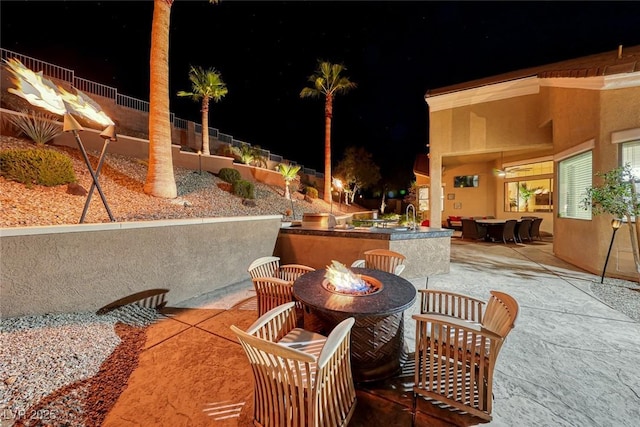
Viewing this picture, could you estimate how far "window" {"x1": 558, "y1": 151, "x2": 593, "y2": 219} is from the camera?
5.79m

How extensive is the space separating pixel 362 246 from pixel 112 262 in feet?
13.0

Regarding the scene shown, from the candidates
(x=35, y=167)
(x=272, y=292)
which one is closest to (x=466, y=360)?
(x=272, y=292)

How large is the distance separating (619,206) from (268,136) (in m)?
28.4

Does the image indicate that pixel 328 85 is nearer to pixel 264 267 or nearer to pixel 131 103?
pixel 131 103

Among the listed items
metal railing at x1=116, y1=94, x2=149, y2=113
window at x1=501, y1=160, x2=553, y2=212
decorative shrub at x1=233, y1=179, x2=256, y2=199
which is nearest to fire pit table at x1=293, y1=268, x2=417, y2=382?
decorative shrub at x1=233, y1=179, x2=256, y2=199

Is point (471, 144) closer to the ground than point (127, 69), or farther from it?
closer to the ground

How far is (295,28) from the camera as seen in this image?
13844mm

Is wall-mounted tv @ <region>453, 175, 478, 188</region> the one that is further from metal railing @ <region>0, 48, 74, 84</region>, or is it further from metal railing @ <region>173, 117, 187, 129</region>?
metal railing @ <region>0, 48, 74, 84</region>

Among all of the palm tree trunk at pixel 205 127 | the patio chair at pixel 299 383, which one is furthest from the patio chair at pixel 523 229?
the palm tree trunk at pixel 205 127

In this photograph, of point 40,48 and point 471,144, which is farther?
point 40,48

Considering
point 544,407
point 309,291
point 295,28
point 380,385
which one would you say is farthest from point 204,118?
point 544,407

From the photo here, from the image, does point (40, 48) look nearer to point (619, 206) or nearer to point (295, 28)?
point (295, 28)

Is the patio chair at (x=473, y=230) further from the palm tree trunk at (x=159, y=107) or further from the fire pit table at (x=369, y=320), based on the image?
the palm tree trunk at (x=159, y=107)

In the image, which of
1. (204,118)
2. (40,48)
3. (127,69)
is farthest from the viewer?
(127,69)
